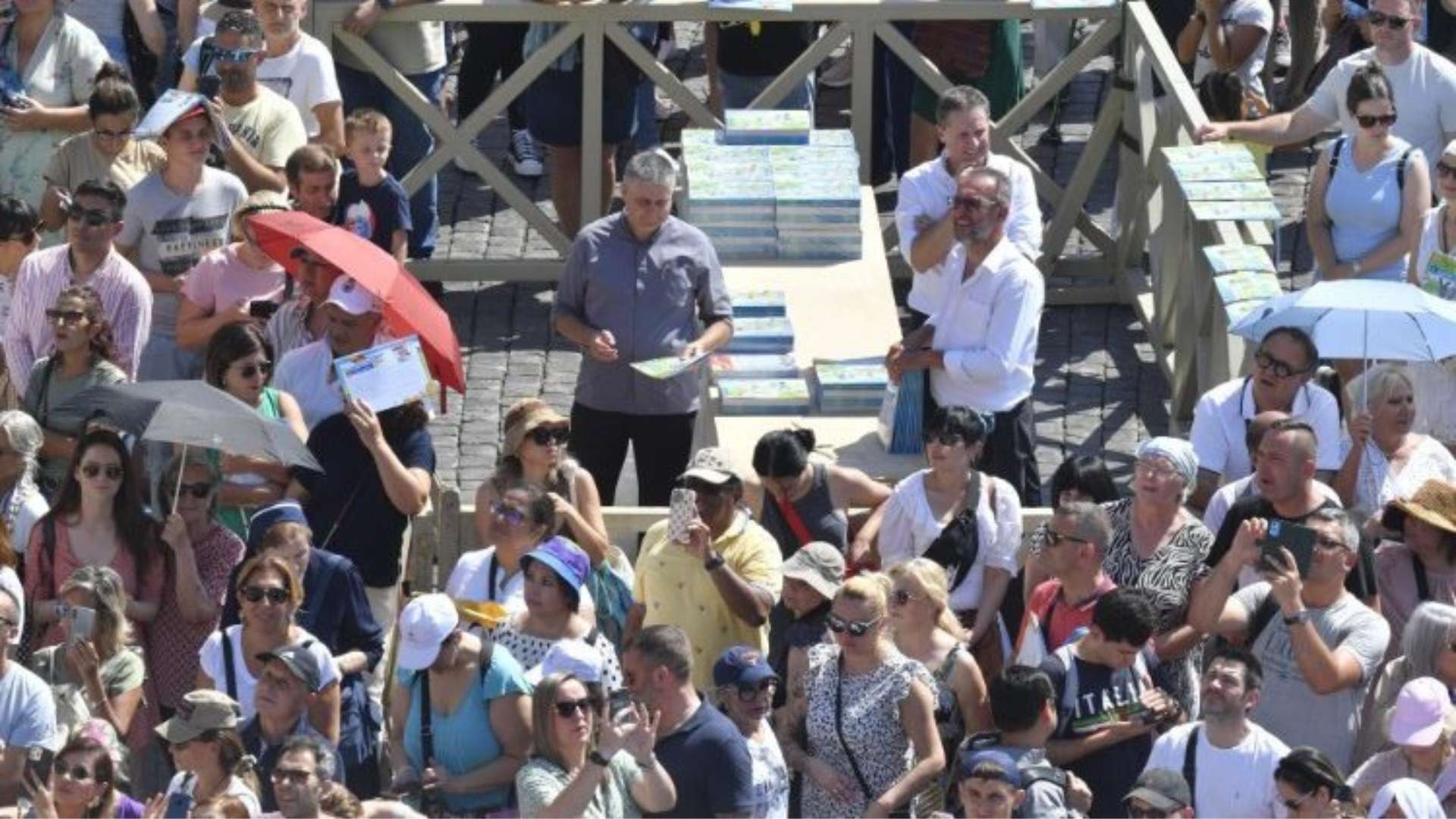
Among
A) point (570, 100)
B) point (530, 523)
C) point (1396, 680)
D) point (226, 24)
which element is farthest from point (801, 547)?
point (570, 100)

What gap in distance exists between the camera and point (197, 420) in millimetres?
15250

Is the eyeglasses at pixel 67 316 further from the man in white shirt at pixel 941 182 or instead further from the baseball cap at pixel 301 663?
the man in white shirt at pixel 941 182

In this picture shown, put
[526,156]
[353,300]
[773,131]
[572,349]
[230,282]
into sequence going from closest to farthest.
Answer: [353,300], [230,282], [773,131], [572,349], [526,156]

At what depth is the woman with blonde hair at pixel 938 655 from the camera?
48.2 feet

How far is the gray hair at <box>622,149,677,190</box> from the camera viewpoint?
1753 centimetres

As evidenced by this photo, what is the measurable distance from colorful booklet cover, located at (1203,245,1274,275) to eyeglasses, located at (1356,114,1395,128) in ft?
2.21

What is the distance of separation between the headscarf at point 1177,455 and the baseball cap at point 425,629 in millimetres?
2687

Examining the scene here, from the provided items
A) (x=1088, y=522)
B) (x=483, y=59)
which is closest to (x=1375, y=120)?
(x=1088, y=522)

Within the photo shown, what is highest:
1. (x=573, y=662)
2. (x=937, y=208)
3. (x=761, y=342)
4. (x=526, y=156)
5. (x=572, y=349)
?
(x=937, y=208)

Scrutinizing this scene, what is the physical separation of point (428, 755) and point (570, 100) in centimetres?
701

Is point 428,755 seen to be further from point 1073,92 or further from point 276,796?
point 1073,92

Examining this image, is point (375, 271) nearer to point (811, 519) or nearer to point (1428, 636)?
point (811, 519)

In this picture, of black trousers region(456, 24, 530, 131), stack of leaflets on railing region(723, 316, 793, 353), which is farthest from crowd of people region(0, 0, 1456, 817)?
black trousers region(456, 24, 530, 131)

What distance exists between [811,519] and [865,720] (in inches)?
62.8
